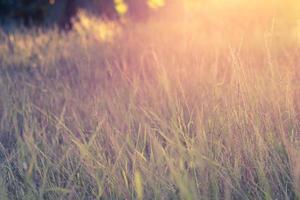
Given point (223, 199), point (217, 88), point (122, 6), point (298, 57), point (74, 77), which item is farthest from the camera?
point (122, 6)

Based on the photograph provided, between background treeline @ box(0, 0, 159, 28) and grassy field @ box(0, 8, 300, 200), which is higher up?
grassy field @ box(0, 8, 300, 200)

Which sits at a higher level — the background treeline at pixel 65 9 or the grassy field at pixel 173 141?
the grassy field at pixel 173 141

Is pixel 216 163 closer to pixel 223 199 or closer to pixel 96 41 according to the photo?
pixel 223 199

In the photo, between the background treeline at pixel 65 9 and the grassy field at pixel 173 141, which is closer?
the grassy field at pixel 173 141

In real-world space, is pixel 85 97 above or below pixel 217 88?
below

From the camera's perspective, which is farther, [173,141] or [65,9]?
[65,9]

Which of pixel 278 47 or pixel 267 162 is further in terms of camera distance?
pixel 278 47

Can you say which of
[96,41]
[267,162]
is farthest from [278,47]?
[96,41]

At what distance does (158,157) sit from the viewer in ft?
5.28

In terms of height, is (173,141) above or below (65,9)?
above

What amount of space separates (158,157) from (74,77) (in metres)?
2.09

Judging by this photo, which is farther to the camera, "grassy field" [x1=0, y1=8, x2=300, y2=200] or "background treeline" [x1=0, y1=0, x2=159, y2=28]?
"background treeline" [x1=0, y1=0, x2=159, y2=28]

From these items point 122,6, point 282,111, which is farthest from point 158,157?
point 122,6

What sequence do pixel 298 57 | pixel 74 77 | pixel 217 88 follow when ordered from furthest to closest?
pixel 74 77
pixel 298 57
pixel 217 88
